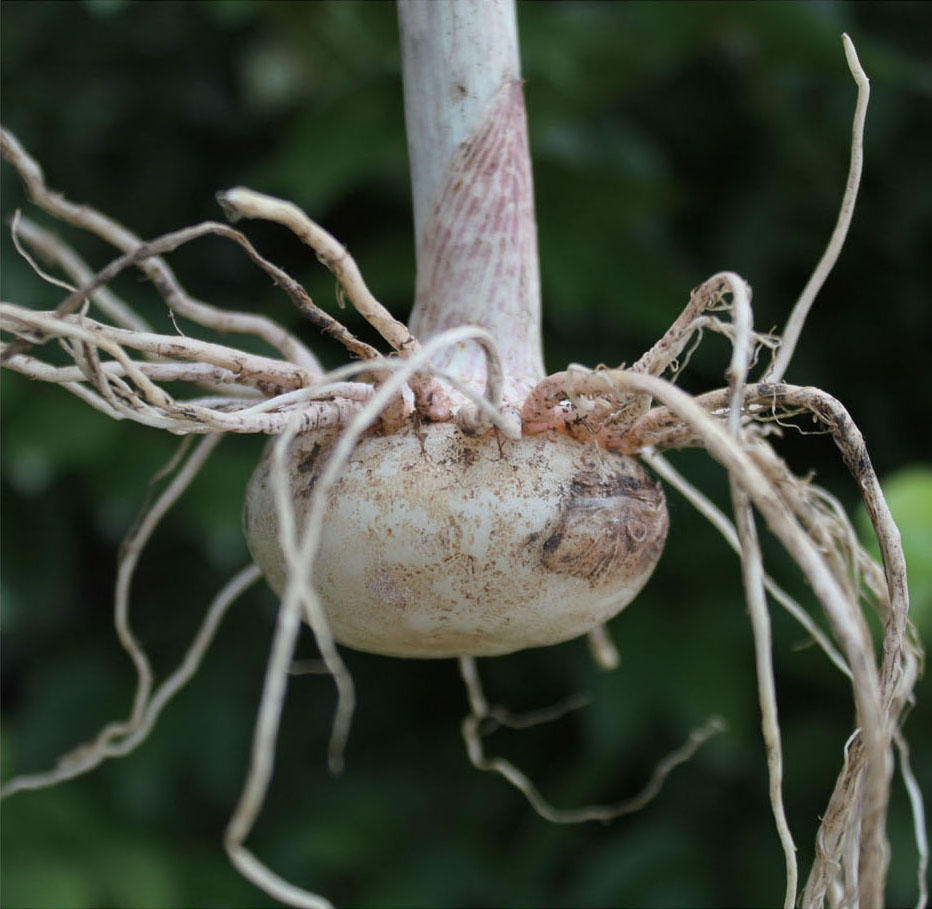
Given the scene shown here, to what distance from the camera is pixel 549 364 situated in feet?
3.45

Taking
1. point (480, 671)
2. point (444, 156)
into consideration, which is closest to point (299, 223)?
point (444, 156)

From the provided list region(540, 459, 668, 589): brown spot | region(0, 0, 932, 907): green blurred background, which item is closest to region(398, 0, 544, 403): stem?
region(540, 459, 668, 589): brown spot

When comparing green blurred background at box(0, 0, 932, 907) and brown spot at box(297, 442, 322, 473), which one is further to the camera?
green blurred background at box(0, 0, 932, 907)

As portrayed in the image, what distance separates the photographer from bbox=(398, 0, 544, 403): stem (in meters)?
0.44

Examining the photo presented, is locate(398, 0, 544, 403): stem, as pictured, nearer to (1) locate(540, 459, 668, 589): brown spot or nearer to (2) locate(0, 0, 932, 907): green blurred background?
(1) locate(540, 459, 668, 589): brown spot

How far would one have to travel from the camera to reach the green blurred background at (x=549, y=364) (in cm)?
100

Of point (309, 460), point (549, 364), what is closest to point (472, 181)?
point (309, 460)

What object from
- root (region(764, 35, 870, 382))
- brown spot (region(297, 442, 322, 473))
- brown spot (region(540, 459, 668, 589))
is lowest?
brown spot (region(540, 459, 668, 589))

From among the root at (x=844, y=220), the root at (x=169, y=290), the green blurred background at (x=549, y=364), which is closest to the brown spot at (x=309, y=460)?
the root at (x=169, y=290)

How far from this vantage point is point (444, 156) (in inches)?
17.6

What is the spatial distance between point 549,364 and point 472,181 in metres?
0.61

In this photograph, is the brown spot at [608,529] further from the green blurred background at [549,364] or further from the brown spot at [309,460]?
the green blurred background at [549,364]

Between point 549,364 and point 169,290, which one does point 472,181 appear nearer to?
point 169,290

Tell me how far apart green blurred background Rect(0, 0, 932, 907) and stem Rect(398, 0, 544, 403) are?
50 centimetres
